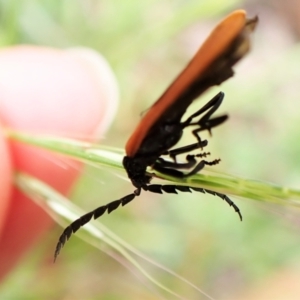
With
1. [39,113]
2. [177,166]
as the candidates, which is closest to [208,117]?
[177,166]

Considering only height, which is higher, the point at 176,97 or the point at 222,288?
the point at 176,97

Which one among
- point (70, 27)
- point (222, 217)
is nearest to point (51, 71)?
point (70, 27)

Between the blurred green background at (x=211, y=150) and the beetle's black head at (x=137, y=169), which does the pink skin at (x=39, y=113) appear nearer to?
the blurred green background at (x=211, y=150)

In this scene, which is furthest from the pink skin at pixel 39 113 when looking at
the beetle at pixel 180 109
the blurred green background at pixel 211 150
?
the beetle at pixel 180 109

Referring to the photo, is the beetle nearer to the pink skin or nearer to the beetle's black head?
the beetle's black head

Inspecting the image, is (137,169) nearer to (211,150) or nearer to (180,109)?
(180,109)

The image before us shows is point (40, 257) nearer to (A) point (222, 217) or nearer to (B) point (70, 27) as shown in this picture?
(A) point (222, 217)
